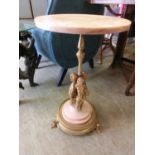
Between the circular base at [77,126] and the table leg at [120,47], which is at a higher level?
the table leg at [120,47]

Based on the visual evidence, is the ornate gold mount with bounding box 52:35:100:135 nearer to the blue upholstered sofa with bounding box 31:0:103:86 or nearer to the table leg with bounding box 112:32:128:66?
the blue upholstered sofa with bounding box 31:0:103:86

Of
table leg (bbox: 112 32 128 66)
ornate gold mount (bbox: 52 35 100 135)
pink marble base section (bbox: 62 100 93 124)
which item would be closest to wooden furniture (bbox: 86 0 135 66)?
table leg (bbox: 112 32 128 66)

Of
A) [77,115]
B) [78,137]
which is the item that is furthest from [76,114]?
[78,137]

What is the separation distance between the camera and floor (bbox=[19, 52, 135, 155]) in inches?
48.5

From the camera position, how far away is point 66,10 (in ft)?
4.91

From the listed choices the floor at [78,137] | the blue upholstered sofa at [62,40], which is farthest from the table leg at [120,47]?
A: the blue upholstered sofa at [62,40]

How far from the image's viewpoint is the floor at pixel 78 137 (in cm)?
123

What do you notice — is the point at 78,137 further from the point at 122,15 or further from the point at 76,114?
the point at 122,15

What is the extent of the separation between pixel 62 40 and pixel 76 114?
0.61m

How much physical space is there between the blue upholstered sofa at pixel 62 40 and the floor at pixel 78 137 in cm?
28

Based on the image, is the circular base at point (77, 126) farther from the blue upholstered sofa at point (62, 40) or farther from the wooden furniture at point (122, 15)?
the wooden furniture at point (122, 15)

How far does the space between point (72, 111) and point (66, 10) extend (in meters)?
0.78
